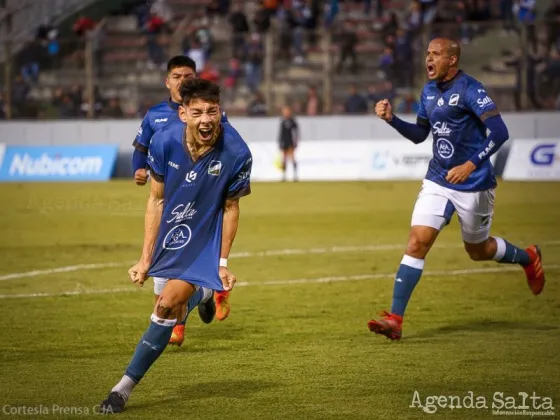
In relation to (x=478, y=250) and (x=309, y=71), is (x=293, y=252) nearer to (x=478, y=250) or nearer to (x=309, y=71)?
(x=478, y=250)

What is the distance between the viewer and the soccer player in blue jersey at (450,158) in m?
9.25

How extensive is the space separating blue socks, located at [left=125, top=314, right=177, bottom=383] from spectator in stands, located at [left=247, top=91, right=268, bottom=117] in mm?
25725

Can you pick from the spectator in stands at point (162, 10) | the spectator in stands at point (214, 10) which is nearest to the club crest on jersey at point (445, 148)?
the spectator in stands at point (214, 10)

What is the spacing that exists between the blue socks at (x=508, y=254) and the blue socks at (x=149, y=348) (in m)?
4.43

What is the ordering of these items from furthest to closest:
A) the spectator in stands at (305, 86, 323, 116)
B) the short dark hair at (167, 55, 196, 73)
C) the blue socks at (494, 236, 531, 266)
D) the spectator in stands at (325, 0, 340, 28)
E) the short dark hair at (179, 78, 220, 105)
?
the spectator in stands at (325, 0, 340, 28) → the spectator in stands at (305, 86, 323, 116) → the blue socks at (494, 236, 531, 266) → the short dark hair at (167, 55, 196, 73) → the short dark hair at (179, 78, 220, 105)

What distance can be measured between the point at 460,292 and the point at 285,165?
60.8ft

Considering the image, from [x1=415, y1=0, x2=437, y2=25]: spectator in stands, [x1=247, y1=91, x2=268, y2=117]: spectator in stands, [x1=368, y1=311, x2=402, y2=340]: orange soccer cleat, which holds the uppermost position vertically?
[x1=368, y1=311, x2=402, y2=340]: orange soccer cleat

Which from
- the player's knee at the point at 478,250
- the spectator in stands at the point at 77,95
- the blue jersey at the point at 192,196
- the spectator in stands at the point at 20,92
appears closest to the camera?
the blue jersey at the point at 192,196

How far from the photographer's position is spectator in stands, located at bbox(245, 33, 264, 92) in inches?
1264

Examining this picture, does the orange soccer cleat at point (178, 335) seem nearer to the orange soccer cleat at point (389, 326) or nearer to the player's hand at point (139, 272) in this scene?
the orange soccer cleat at point (389, 326)

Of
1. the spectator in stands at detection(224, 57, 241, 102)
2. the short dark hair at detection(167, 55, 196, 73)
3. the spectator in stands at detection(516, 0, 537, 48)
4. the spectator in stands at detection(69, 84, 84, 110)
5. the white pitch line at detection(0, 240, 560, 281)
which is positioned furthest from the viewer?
the spectator in stands at detection(69, 84, 84, 110)

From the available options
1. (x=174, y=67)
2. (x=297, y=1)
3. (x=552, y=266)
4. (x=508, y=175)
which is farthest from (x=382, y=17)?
(x=174, y=67)

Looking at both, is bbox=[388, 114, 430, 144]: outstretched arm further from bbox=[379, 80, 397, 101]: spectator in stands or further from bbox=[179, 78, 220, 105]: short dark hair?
bbox=[379, 80, 397, 101]: spectator in stands

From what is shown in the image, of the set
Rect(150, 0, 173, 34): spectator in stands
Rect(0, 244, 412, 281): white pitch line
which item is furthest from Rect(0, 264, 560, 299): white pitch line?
Rect(150, 0, 173, 34): spectator in stands
